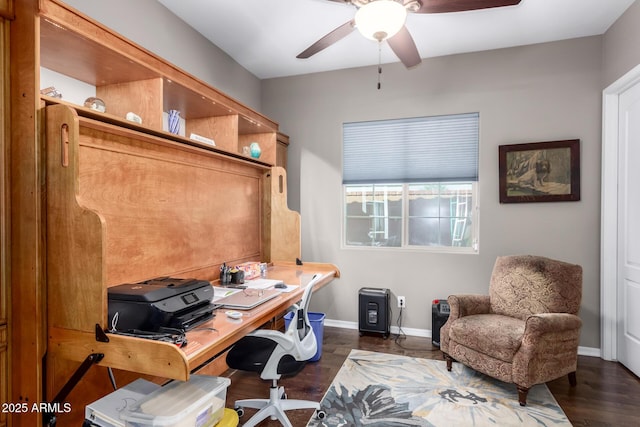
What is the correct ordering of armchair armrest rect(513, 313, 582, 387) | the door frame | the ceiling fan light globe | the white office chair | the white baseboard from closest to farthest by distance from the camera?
the ceiling fan light globe
the white office chair
armchair armrest rect(513, 313, 582, 387)
the door frame
the white baseboard

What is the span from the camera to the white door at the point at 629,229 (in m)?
2.59

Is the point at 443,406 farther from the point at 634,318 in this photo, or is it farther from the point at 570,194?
the point at 570,194

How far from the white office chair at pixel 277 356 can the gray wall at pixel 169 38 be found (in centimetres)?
197

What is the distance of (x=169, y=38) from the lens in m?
2.52

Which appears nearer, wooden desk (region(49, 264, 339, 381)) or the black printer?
wooden desk (region(49, 264, 339, 381))

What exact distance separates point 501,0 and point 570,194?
6.60 feet

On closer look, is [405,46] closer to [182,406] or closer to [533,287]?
[533,287]

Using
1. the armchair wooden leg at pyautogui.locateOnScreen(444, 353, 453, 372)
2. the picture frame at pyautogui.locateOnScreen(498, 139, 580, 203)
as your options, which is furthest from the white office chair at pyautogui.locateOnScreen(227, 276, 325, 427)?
the picture frame at pyautogui.locateOnScreen(498, 139, 580, 203)

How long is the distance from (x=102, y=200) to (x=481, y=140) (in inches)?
122

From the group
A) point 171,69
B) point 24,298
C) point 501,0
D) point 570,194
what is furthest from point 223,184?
point 570,194

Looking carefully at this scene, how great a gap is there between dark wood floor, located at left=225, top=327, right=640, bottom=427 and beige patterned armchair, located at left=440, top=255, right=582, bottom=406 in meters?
0.16

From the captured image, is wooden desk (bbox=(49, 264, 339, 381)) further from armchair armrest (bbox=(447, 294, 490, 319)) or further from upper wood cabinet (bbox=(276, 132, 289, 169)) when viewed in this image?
upper wood cabinet (bbox=(276, 132, 289, 169))

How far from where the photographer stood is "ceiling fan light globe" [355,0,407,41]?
1.64m

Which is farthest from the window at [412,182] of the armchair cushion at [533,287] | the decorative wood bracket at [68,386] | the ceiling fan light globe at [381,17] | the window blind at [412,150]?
the decorative wood bracket at [68,386]
